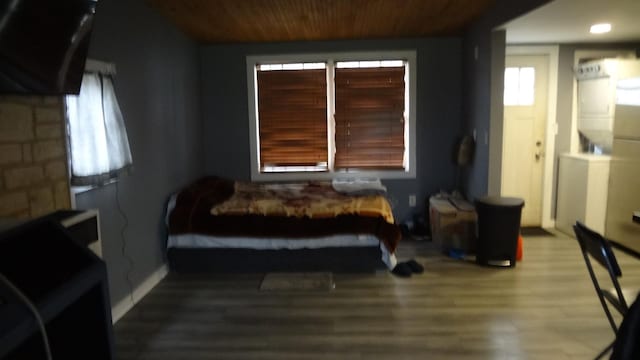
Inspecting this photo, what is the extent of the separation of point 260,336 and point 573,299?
2281 mm

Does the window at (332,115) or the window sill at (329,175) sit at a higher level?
the window at (332,115)

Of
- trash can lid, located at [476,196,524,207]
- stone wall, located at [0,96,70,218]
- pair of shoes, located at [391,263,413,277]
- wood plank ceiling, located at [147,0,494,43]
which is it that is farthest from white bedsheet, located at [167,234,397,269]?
wood plank ceiling, located at [147,0,494,43]

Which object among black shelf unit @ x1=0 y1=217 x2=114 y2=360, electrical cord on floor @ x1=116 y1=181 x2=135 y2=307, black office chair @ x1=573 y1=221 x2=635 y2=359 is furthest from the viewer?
electrical cord on floor @ x1=116 y1=181 x2=135 y2=307

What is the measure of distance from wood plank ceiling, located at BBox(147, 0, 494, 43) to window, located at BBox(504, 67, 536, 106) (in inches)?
32.1

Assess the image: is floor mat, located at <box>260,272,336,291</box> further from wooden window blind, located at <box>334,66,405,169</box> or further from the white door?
the white door

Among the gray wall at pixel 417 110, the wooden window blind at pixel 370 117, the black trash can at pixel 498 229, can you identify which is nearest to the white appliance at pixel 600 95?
the gray wall at pixel 417 110

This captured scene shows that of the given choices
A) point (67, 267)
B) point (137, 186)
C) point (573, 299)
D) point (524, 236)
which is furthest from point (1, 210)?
point (524, 236)

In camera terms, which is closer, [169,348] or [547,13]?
[169,348]

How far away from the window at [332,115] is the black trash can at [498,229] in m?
1.46

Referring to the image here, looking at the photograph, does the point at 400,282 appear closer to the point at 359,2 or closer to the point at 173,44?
the point at 359,2

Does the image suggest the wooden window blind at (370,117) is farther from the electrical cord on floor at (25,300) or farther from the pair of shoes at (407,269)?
the electrical cord on floor at (25,300)

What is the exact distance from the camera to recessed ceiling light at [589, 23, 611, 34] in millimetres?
4305

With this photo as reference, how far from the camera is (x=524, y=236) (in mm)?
5266

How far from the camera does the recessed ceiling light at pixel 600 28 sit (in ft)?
14.1
